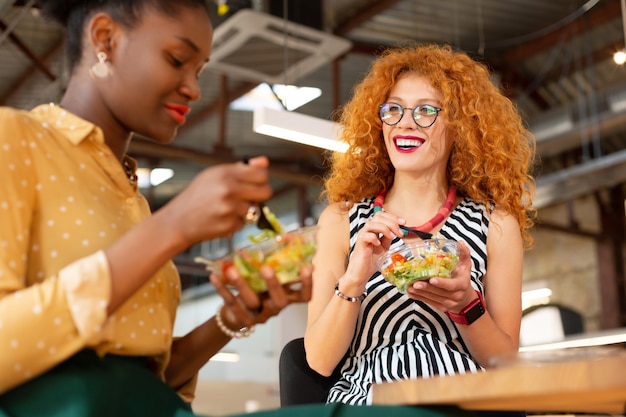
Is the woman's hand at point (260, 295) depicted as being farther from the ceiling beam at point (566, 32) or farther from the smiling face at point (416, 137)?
the ceiling beam at point (566, 32)

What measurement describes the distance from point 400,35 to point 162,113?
9.45 meters

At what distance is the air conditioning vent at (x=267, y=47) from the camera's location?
6719mm

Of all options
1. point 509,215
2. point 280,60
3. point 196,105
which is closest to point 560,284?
point 196,105

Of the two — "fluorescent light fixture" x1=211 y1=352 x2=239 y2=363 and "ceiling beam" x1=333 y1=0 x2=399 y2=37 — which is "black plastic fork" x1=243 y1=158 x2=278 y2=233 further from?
"fluorescent light fixture" x1=211 y1=352 x2=239 y2=363

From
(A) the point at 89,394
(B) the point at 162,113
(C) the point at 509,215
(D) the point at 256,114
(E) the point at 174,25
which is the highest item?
(D) the point at 256,114

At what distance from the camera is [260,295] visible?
4.44 feet

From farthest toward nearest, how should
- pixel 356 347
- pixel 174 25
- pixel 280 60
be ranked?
pixel 280 60, pixel 356 347, pixel 174 25

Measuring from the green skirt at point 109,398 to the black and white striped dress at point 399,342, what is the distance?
892 millimetres

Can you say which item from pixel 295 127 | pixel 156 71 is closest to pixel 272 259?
pixel 156 71

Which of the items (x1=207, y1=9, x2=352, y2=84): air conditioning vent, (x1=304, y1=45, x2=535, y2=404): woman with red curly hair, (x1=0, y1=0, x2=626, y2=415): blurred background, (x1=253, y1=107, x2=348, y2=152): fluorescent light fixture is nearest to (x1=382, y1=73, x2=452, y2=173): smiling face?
(x1=304, y1=45, x2=535, y2=404): woman with red curly hair

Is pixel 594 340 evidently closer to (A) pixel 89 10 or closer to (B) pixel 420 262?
(B) pixel 420 262

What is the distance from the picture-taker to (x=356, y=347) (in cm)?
242

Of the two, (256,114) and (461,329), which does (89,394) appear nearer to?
(461,329)

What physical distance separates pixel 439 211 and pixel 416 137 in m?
0.24
